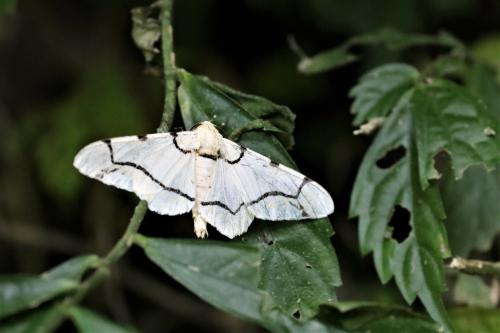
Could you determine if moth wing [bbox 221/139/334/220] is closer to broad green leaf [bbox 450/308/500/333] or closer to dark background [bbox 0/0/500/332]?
broad green leaf [bbox 450/308/500/333]

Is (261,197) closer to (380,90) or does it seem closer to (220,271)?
(220,271)

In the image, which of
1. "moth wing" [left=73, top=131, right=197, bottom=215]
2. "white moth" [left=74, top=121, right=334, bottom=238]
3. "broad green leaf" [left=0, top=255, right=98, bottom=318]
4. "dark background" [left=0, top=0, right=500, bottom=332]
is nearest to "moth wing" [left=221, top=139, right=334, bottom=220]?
"white moth" [left=74, top=121, right=334, bottom=238]

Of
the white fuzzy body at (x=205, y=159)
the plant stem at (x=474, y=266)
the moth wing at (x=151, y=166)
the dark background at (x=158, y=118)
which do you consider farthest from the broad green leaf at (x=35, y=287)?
the dark background at (x=158, y=118)

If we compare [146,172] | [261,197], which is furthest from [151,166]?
[261,197]

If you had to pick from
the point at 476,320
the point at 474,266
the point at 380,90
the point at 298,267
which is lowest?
the point at 476,320

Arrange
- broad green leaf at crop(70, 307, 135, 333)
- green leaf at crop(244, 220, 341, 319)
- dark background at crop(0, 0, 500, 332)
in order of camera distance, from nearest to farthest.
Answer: broad green leaf at crop(70, 307, 135, 333)
green leaf at crop(244, 220, 341, 319)
dark background at crop(0, 0, 500, 332)
